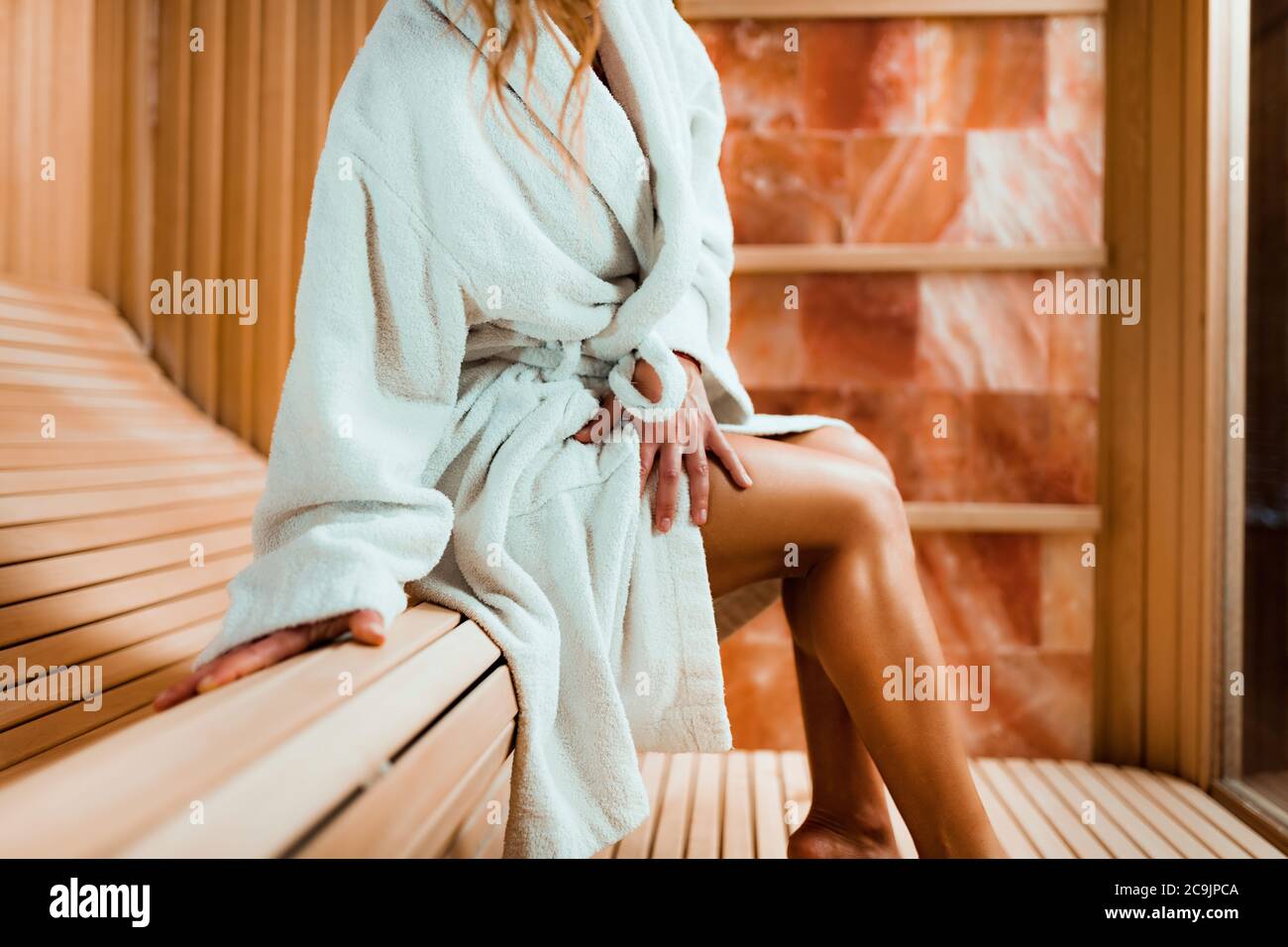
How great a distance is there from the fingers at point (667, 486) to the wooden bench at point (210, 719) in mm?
201

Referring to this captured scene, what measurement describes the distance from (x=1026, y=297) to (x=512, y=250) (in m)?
1.13

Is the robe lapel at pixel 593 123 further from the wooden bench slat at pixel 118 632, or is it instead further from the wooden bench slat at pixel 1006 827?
the wooden bench slat at pixel 1006 827

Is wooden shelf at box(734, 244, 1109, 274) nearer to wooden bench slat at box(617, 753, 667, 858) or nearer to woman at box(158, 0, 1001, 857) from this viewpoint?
woman at box(158, 0, 1001, 857)

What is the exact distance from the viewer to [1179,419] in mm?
1418

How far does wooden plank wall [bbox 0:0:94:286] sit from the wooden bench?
0.08 metres

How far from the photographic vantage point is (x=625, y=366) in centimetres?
82

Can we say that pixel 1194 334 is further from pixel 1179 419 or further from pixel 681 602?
pixel 681 602

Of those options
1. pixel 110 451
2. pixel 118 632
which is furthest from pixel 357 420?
pixel 110 451

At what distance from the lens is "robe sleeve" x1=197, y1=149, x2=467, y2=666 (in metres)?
0.57

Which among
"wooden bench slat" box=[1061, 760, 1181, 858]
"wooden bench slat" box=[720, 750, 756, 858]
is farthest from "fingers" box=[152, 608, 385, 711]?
"wooden bench slat" box=[1061, 760, 1181, 858]

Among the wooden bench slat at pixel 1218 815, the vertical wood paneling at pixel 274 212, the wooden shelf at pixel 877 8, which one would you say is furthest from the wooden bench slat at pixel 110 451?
the wooden bench slat at pixel 1218 815

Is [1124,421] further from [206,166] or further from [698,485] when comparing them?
[206,166]

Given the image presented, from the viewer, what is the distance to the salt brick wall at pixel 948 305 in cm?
153

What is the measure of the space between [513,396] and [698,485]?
0.18 meters
